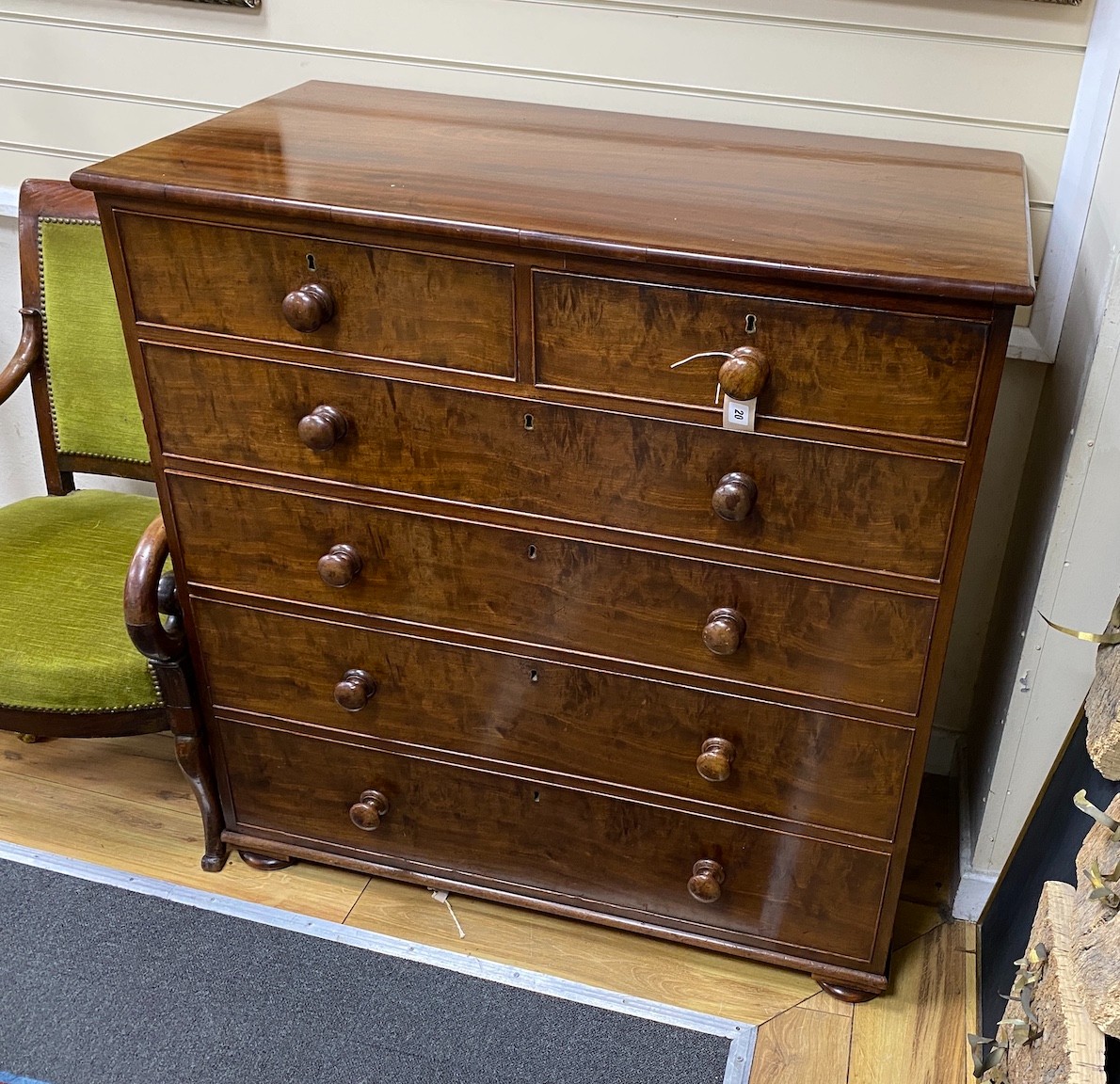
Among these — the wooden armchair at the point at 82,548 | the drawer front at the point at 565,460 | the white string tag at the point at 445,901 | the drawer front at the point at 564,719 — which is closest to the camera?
the drawer front at the point at 565,460

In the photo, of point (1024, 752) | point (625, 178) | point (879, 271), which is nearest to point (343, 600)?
point (625, 178)

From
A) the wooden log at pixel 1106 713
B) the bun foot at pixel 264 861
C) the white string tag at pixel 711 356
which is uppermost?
the white string tag at pixel 711 356

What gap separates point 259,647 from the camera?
181cm

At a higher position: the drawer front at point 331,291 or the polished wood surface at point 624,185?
the polished wood surface at point 624,185

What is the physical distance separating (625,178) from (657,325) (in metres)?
0.27

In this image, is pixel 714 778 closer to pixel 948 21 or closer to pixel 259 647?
pixel 259 647

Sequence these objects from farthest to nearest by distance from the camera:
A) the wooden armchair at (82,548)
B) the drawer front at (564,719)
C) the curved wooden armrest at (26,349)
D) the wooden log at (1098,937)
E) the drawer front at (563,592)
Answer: the curved wooden armrest at (26,349) → the wooden armchair at (82,548) → the drawer front at (564,719) → the drawer front at (563,592) → the wooden log at (1098,937)

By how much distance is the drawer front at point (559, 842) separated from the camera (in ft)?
5.72

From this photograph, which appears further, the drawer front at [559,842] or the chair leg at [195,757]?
the chair leg at [195,757]

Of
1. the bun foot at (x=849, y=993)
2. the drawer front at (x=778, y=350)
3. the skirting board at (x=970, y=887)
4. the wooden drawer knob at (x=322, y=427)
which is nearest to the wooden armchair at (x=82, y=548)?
the wooden drawer knob at (x=322, y=427)

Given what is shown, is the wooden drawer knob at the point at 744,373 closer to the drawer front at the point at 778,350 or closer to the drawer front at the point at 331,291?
the drawer front at the point at 778,350

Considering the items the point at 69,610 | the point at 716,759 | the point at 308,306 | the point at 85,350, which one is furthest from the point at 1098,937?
the point at 85,350

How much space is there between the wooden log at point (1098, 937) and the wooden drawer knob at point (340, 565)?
1.02 meters

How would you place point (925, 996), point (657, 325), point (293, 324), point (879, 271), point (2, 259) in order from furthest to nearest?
point (2, 259) → point (925, 996) → point (293, 324) → point (657, 325) → point (879, 271)
